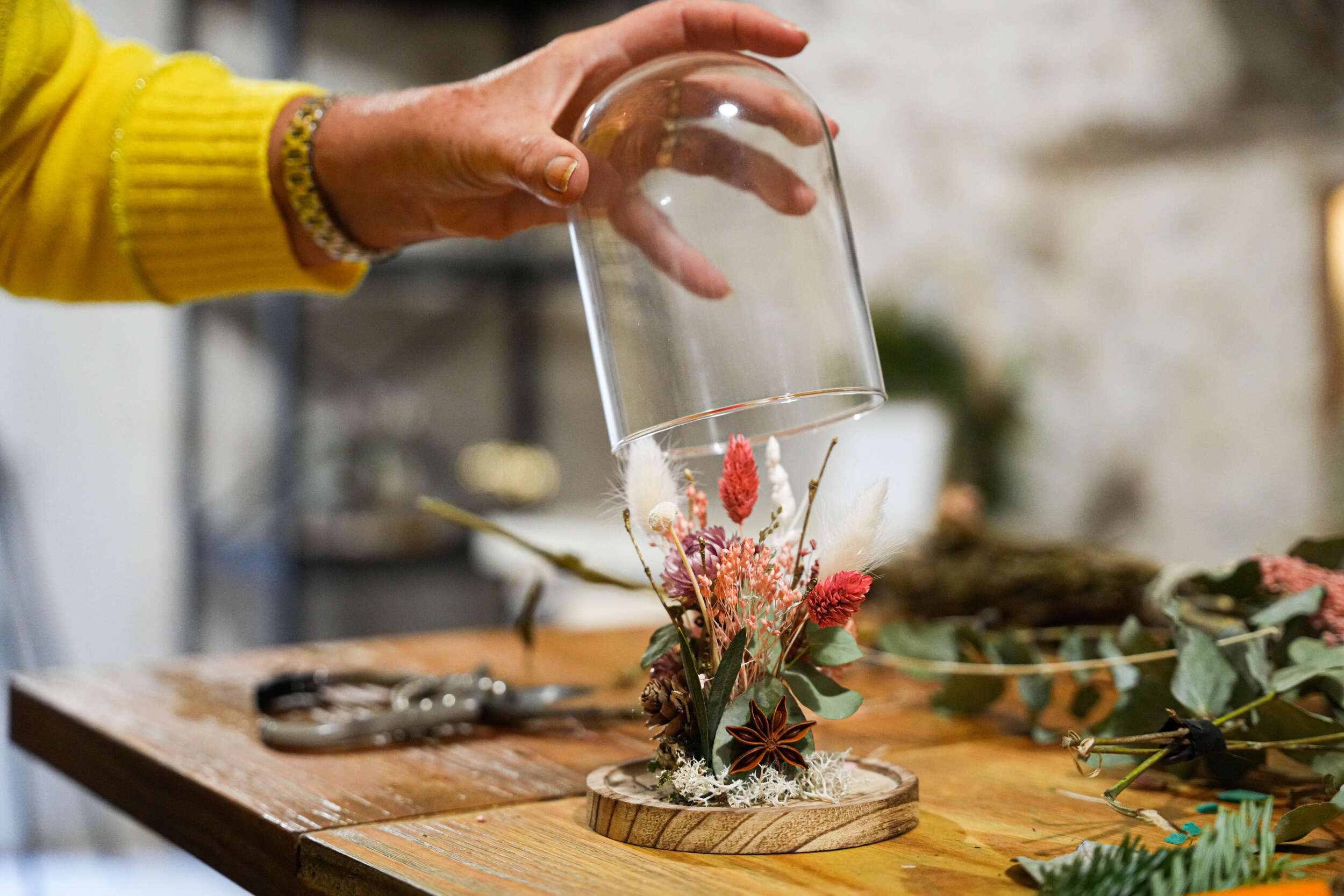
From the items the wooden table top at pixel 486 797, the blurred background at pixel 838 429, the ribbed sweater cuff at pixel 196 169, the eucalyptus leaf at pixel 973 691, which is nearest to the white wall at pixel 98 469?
the blurred background at pixel 838 429

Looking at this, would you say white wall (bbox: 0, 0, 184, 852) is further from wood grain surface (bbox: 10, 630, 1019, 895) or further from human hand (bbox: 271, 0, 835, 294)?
human hand (bbox: 271, 0, 835, 294)

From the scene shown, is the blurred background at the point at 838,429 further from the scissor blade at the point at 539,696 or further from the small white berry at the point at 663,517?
the small white berry at the point at 663,517

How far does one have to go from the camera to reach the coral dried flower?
1.44ft

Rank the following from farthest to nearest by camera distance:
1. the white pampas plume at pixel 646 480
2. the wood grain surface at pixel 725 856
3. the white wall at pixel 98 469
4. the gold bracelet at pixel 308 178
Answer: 1. the white wall at pixel 98 469
2. the gold bracelet at pixel 308 178
3. the white pampas plume at pixel 646 480
4. the wood grain surface at pixel 725 856

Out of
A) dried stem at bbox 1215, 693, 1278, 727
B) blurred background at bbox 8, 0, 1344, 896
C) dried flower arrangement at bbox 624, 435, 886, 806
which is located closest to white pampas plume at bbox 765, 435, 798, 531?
dried flower arrangement at bbox 624, 435, 886, 806

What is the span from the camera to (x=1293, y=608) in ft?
1.83

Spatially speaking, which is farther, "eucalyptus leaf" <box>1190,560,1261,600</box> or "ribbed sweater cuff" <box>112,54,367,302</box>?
"ribbed sweater cuff" <box>112,54,367,302</box>

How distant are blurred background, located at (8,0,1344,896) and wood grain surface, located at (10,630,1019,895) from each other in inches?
19.0

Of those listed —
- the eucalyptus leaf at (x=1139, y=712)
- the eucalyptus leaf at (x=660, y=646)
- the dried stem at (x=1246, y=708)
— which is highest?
the eucalyptus leaf at (x=660, y=646)

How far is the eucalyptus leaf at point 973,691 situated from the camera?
0.70m

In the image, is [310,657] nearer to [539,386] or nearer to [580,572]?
[580,572]

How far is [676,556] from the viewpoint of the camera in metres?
0.48

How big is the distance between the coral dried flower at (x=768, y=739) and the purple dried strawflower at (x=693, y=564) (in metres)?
0.06

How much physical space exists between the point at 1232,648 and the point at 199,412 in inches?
106
